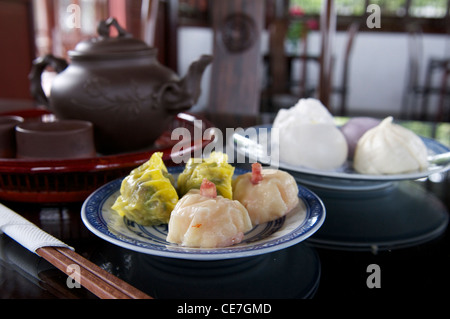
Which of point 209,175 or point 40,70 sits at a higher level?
point 40,70

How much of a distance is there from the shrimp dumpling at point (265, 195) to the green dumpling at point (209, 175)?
0.06 ft

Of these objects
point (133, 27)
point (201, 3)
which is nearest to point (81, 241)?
point (133, 27)

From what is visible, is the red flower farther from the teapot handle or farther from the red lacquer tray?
the red lacquer tray

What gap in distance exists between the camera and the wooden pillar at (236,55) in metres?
1.42

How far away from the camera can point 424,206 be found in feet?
1.98

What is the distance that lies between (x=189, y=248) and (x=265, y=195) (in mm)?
122

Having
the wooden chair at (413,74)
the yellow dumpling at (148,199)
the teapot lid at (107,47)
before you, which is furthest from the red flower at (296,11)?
the yellow dumpling at (148,199)

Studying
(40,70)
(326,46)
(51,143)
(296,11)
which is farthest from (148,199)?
(296,11)

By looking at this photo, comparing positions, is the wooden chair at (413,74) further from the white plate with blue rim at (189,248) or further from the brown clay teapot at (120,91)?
the white plate with blue rim at (189,248)

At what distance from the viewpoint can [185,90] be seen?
28.7 inches

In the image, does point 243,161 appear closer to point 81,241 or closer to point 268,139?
point 268,139

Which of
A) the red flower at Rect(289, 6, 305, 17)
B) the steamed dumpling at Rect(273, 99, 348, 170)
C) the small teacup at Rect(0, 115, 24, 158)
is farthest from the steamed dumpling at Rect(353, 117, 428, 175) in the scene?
the red flower at Rect(289, 6, 305, 17)

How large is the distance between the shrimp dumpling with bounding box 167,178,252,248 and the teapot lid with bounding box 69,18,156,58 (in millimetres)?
388

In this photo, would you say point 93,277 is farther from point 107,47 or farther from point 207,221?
point 107,47
